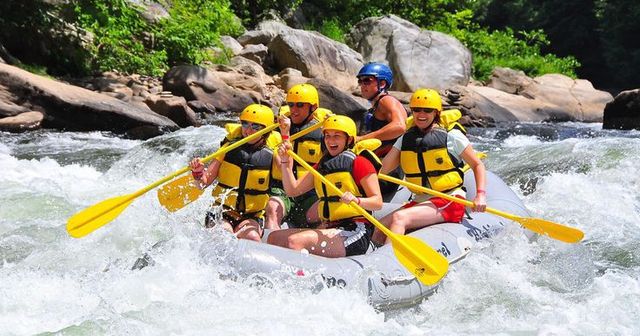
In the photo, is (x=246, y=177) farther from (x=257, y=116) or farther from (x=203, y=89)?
(x=203, y=89)

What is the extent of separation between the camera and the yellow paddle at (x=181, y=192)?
5.22 m

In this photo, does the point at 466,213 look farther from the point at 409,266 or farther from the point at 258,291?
the point at 258,291

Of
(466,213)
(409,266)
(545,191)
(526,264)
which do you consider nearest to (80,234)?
(409,266)

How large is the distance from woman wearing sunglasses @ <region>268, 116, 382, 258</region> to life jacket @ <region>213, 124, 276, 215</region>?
259 mm

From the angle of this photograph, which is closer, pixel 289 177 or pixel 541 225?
pixel 289 177

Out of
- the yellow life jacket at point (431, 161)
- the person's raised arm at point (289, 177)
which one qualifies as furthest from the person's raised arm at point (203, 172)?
the yellow life jacket at point (431, 161)

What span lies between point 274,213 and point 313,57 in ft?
33.4

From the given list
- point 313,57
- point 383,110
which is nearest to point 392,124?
point 383,110

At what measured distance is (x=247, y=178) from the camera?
5027mm

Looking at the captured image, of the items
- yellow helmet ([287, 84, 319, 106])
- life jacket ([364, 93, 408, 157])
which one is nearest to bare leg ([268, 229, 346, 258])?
yellow helmet ([287, 84, 319, 106])

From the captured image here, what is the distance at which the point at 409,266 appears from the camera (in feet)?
14.7

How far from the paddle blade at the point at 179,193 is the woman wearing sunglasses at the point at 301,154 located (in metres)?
0.52

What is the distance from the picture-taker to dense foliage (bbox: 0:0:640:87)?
1221 centimetres

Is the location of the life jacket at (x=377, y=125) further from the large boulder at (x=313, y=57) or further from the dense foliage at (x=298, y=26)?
the large boulder at (x=313, y=57)
